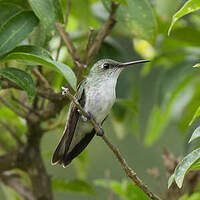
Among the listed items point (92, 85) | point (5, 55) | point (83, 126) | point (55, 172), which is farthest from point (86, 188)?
point (55, 172)

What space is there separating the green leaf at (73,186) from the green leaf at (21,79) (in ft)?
3.87

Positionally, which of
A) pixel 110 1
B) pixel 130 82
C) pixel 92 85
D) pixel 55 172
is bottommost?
pixel 55 172

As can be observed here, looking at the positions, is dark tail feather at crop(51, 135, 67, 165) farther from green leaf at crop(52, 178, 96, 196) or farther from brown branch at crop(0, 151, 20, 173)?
green leaf at crop(52, 178, 96, 196)

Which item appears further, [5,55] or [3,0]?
[3,0]

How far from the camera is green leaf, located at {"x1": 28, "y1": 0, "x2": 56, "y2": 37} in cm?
245

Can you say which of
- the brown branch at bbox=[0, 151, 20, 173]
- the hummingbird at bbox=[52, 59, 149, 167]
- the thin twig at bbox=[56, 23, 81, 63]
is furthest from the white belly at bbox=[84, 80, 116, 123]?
the brown branch at bbox=[0, 151, 20, 173]

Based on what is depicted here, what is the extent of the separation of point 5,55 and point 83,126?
1.11m

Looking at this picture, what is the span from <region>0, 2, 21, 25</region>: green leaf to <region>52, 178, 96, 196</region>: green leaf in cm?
127

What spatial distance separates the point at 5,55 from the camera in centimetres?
247

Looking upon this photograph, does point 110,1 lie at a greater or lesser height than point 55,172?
greater

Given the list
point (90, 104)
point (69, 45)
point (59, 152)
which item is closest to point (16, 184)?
point (59, 152)

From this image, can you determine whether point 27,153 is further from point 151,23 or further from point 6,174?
point 151,23

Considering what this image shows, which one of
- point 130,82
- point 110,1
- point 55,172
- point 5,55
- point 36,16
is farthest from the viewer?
point 55,172

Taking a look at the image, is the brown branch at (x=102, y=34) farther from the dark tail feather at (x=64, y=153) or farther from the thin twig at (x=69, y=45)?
the dark tail feather at (x=64, y=153)
